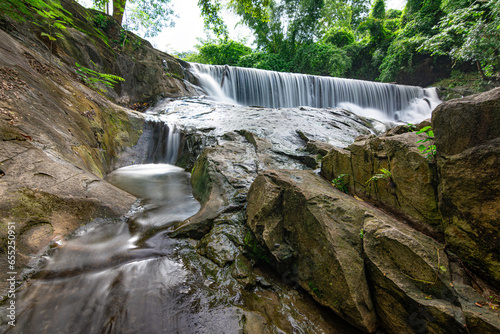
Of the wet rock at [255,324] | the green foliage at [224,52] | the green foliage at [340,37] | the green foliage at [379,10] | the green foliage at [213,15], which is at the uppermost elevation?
the green foliage at [379,10]

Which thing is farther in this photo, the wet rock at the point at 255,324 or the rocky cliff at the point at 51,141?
the rocky cliff at the point at 51,141

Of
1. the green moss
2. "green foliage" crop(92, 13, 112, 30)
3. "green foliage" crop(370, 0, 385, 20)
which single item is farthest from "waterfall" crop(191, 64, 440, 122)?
"green foliage" crop(370, 0, 385, 20)

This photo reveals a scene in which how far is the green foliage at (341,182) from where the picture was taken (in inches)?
111

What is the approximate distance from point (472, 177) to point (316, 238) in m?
1.29

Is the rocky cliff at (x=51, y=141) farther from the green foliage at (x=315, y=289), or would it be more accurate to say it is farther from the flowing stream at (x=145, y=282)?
the green foliage at (x=315, y=289)

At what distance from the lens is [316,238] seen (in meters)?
2.01

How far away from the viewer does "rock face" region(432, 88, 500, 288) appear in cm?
137

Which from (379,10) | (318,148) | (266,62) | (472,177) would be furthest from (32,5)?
(379,10)

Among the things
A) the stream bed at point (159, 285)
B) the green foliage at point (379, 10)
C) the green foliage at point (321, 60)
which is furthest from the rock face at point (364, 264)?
the green foliage at point (379, 10)

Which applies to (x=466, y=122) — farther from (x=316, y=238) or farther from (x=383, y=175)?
(x=316, y=238)

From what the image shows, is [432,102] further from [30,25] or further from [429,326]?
[30,25]

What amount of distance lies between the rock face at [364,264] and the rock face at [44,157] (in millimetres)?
2181

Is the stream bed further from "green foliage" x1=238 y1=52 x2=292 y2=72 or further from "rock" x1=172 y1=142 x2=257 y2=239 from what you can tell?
"green foliage" x1=238 y1=52 x2=292 y2=72

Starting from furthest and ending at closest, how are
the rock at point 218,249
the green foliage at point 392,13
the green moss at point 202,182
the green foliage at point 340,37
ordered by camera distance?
the green foliage at point 340,37, the green foliage at point 392,13, the green moss at point 202,182, the rock at point 218,249
